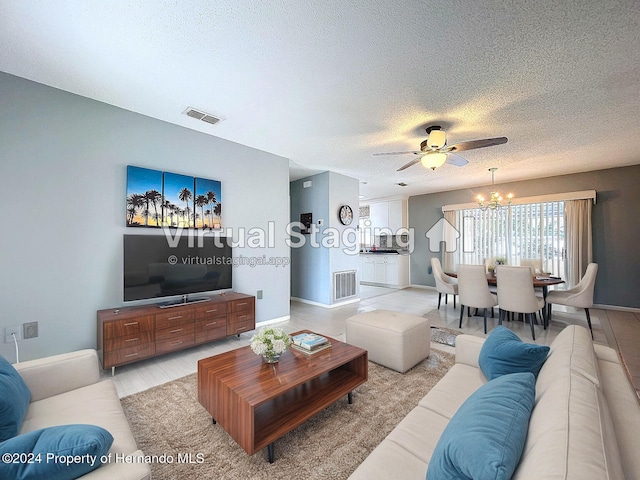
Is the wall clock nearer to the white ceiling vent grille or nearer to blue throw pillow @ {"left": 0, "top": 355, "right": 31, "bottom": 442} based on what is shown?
the white ceiling vent grille

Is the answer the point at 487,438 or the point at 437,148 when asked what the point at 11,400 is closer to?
the point at 487,438

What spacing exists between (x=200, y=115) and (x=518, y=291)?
4370mm

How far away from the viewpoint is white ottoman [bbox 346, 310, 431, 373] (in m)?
2.54

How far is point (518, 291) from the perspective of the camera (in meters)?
3.54

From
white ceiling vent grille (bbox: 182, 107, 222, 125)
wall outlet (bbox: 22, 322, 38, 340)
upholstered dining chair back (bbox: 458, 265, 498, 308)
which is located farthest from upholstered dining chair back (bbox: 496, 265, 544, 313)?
wall outlet (bbox: 22, 322, 38, 340)

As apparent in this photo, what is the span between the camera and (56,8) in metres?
1.61

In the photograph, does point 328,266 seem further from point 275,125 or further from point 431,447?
point 431,447

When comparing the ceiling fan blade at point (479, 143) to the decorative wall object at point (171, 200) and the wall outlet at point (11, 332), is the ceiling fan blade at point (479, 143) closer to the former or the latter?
the decorative wall object at point (171, 200)

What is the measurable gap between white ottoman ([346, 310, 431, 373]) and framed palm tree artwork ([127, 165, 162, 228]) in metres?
2.48

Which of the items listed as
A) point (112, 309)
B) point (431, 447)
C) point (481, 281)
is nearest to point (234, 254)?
point (112, 309)

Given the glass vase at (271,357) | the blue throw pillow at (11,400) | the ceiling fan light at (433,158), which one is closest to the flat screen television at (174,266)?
the blue throw pillow at (11,400)

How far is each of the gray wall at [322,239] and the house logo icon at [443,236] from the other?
2.60 metres

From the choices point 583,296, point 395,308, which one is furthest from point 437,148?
point 395,308

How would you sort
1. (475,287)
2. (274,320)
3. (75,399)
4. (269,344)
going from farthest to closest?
(274,320) < (475,287) < (269,344) < (75,399)
